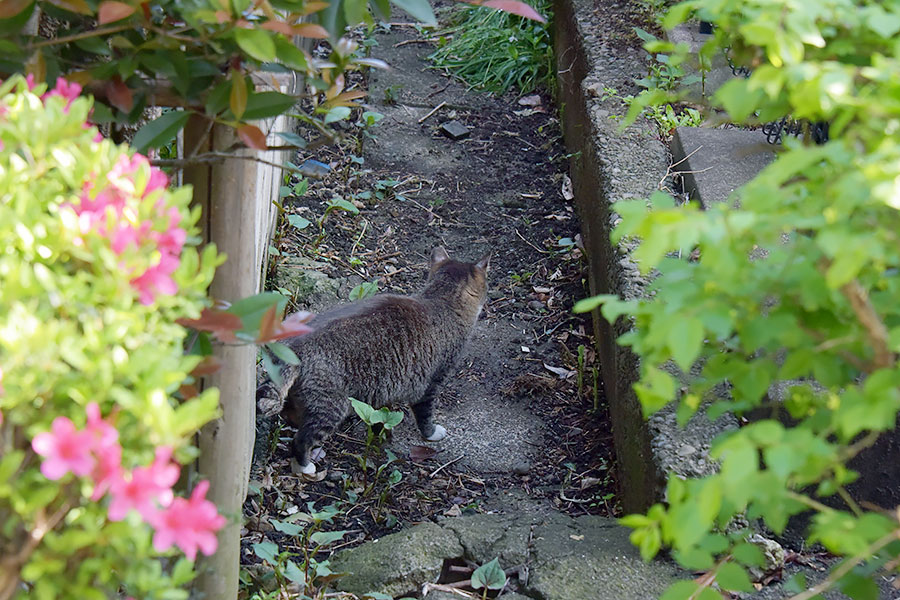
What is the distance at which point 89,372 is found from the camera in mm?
1070

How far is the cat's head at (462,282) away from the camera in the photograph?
431 centimetres

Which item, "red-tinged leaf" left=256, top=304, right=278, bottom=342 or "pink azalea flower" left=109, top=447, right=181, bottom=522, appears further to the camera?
"red-tinged leaf" left=256, top=304, right=278, bottom=342

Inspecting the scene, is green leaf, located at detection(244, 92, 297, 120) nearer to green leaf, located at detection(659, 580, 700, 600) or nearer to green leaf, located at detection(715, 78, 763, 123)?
green leaf, located at detection(715, 78, 763, 123)

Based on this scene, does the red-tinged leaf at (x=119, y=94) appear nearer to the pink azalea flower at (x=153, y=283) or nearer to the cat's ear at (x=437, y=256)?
the pink azalea flower at (x=153, y=283)

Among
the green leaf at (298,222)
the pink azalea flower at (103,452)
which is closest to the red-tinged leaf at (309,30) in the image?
Answer: the pink azalea flower at (103,452)

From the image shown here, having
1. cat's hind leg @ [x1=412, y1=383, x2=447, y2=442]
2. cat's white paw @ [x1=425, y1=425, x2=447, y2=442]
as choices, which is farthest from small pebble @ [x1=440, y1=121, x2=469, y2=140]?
cat's white paw @ [x1=425, y1=425, x2=447, y2=442]

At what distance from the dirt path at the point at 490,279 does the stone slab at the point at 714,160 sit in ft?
3.13

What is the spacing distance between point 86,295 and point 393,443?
114 inches

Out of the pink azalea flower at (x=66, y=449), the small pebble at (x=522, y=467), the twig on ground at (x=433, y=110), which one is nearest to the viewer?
the pink azalea flower at (x=66, y=449)

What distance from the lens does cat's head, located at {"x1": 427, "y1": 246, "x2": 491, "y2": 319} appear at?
170 inches

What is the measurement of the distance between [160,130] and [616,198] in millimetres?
2765

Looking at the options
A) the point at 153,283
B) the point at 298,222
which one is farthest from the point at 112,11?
the point at 298,222

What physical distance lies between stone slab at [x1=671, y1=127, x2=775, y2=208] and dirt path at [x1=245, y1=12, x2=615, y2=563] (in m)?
0.95

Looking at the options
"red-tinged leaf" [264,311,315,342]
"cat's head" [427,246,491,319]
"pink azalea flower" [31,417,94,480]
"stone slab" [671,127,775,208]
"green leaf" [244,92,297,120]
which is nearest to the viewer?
"pink azalea flower" [31,417,94,480]
